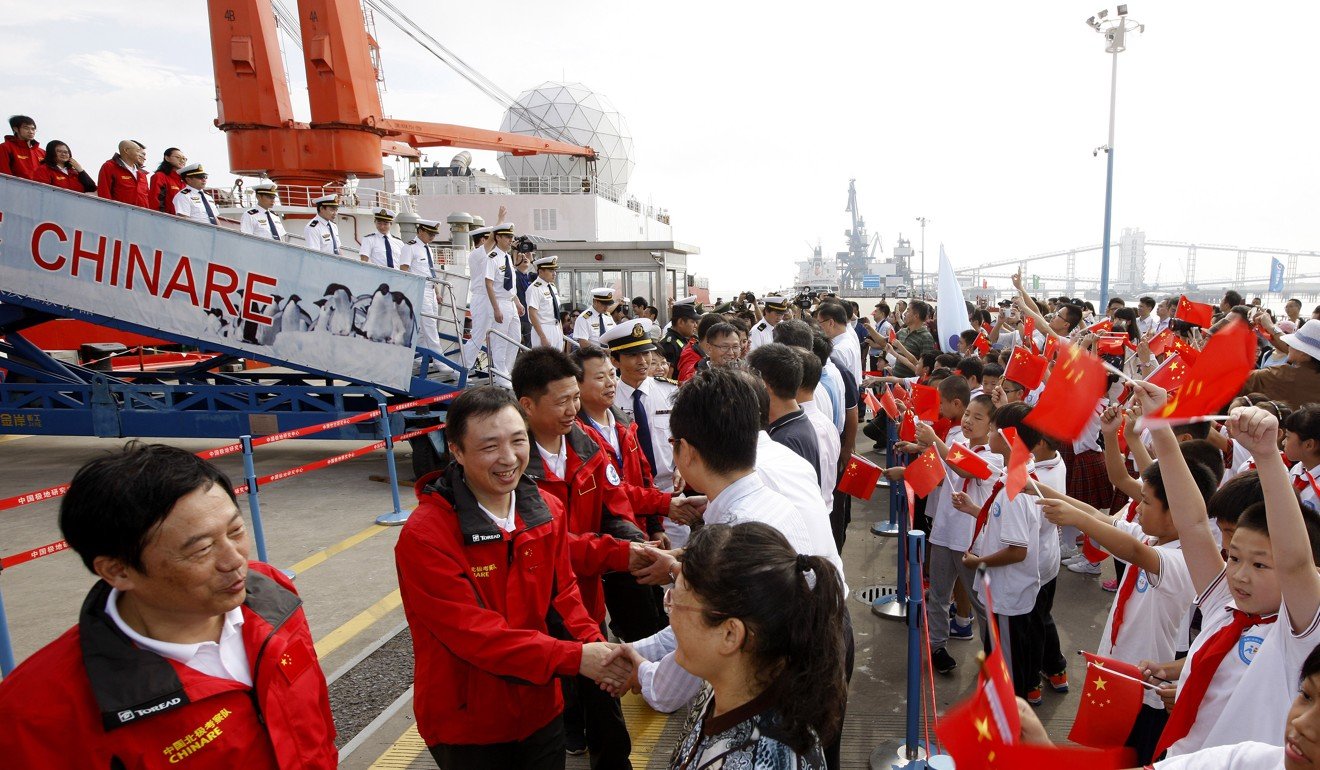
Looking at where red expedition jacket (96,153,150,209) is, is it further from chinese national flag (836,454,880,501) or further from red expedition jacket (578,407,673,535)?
chinese national flag (836,454,880,501)

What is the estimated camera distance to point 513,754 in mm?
2404

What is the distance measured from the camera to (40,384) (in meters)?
9.04

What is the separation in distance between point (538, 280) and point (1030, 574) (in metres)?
8.75

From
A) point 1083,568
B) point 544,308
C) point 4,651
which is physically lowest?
point 1083,568

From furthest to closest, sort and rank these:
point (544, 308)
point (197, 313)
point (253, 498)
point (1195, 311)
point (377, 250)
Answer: point (544, 308), point (377, 250), point (197, 313), point (1195, 311), point (253, 498)

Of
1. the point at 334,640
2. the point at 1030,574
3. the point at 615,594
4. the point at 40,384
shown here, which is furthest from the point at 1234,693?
the point at 40,384

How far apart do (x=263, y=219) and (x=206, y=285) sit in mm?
3700

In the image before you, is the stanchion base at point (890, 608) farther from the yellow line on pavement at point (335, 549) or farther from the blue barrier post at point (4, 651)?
the blue barrier post at point (4, 651)

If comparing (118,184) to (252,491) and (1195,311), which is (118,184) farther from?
(1195,311)

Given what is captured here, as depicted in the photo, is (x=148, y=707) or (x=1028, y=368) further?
(x=1028, y=368)

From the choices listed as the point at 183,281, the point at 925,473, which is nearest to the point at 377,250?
the point at 183,281

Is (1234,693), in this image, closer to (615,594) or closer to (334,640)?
(615,594)

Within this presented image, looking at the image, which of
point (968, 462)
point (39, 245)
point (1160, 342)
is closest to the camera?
point (968, 462)

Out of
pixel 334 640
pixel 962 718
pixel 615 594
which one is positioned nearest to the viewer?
pixel 962 718
